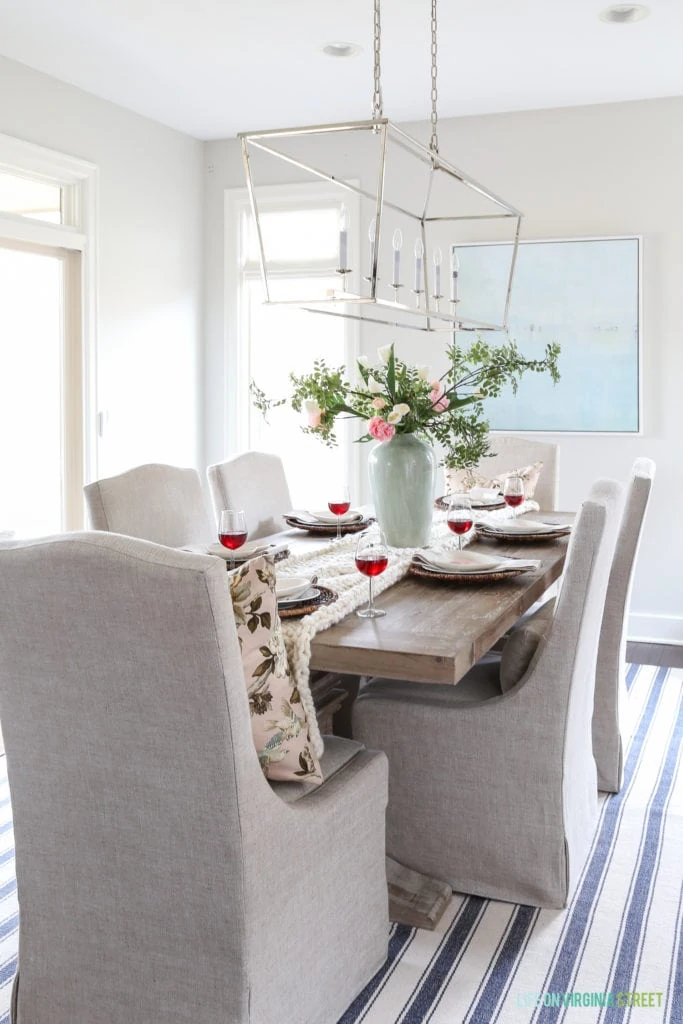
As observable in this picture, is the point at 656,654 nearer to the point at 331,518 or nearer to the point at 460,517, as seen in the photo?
the point at 331,518

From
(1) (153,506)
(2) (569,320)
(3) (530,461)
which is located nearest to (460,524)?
(1) (153,506)

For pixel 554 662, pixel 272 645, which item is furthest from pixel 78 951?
pixel 554 662

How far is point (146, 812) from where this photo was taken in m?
1.63

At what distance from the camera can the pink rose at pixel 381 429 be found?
2832mm

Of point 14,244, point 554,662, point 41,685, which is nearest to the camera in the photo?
point 41,685

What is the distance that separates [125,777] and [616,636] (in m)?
1.80

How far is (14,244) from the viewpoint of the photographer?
14.2 ft

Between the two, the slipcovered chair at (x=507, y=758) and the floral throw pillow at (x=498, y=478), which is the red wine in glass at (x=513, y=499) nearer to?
the floral throw pillow at (x=498, y=478)

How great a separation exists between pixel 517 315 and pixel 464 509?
261 cm

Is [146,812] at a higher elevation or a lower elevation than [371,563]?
lower

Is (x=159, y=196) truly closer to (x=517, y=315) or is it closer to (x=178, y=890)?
(x=517, y=315)

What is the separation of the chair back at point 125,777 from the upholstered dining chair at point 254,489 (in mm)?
1896

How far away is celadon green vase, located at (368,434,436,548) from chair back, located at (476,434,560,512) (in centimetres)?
150

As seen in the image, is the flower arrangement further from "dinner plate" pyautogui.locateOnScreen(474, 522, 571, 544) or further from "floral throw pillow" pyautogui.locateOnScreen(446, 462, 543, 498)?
"floral throw pillow" pyautogui.locateOnScreen(446, 462, 543, 498)
